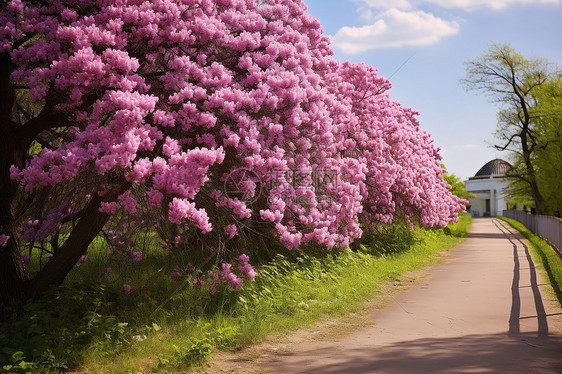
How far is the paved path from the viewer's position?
6.43 m

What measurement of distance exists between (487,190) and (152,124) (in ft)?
331

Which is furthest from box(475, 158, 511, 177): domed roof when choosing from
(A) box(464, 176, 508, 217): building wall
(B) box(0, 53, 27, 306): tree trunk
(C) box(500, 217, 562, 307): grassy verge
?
(B) box(0, 53, 27, 306): tree trunk

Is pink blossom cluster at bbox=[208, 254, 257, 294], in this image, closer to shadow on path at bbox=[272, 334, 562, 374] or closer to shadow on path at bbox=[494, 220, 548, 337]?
shadow on path at bbox=[272, 334, 562, 374]

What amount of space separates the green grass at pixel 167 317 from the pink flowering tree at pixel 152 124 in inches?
26.5

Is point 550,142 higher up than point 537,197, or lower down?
higher up

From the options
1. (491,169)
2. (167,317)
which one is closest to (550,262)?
(167,317)

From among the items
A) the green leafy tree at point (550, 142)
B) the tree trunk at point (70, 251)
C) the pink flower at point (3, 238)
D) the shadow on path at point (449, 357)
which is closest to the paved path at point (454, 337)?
the shadow on path at point (449, 357)

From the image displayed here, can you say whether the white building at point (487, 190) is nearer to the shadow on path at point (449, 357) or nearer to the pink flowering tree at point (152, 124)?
the pink flowering tree at point (152, 124)

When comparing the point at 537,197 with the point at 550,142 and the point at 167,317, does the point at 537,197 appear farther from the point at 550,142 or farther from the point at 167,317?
the point at 167,317

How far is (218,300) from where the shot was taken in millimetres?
9117

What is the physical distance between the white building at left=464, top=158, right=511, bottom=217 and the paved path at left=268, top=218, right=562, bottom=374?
90.8m

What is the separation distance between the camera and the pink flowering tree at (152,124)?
6965mm

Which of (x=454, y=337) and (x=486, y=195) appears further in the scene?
(x=486, y=195)

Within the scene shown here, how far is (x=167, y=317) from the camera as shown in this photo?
836 centimetres
